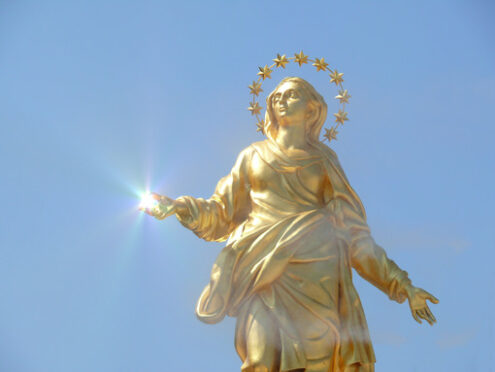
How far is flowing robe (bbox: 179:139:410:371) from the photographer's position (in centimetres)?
914

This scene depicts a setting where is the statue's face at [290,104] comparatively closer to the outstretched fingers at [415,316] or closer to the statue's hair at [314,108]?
the statue's hair at [314,108]

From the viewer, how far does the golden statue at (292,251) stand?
909cm

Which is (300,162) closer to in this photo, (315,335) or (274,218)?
(274,218)

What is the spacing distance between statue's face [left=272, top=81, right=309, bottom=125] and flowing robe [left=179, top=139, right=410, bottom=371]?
32 cm

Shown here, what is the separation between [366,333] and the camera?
9328mm

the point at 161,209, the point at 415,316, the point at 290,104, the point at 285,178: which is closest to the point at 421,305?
the point at 415,316

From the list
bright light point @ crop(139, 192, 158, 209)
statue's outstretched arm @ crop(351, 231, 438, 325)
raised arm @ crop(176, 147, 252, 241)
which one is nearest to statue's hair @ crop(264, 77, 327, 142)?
raised arm @ crop(176, 147, 252, 241)

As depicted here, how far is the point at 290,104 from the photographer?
10.2m

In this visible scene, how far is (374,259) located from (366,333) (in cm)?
79

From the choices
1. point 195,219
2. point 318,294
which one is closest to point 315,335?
point 318,294

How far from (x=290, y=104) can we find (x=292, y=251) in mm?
1710

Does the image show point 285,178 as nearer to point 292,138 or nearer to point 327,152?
point 292,138

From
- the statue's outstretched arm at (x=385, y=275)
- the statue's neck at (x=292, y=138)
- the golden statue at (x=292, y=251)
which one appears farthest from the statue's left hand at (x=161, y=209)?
the statue's outstretched arm at (x=385, y=275)

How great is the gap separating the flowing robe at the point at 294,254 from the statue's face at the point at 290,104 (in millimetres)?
317
